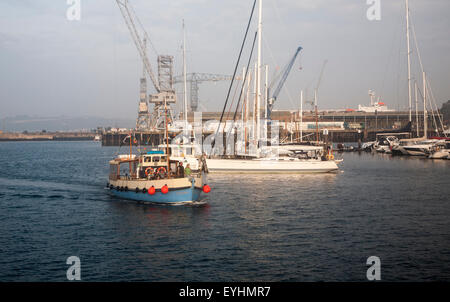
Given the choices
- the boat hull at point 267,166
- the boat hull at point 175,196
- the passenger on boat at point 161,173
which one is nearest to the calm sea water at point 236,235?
the boat hull at point 175,196

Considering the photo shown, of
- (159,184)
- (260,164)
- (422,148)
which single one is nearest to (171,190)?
(159,184)

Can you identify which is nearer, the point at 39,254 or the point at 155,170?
the point at 39,254

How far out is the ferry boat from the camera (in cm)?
3516

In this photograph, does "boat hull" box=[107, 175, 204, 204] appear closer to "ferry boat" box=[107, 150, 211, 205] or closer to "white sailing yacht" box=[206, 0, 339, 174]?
"ferry boat" box=[107, 150, 211, 205]

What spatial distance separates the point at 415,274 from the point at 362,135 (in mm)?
163225

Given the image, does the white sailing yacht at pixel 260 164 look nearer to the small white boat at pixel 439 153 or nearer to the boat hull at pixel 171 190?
the boat hull at pixel 171 190

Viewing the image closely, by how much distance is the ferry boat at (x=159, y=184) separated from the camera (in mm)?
35156

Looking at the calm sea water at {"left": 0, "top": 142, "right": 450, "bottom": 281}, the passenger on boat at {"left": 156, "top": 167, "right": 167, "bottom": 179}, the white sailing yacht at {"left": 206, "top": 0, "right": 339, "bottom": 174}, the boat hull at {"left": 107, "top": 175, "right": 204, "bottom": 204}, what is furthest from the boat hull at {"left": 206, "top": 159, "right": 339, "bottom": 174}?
the boat hull at {"left": 107, "top": 175, "right": 204, "bottom": 204}

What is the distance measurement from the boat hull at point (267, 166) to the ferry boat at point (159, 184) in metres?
19.3

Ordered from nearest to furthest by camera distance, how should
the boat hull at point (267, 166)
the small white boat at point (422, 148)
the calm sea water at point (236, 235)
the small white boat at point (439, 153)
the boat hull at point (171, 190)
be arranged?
the calm sea water at point (236, 235) → the boat hull at point (171, 190) → the boat hull at point (267, 166) → the small white boat at point (439, 153) → the small white boat at point (422, 148)

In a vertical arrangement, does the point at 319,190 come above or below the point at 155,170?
below
